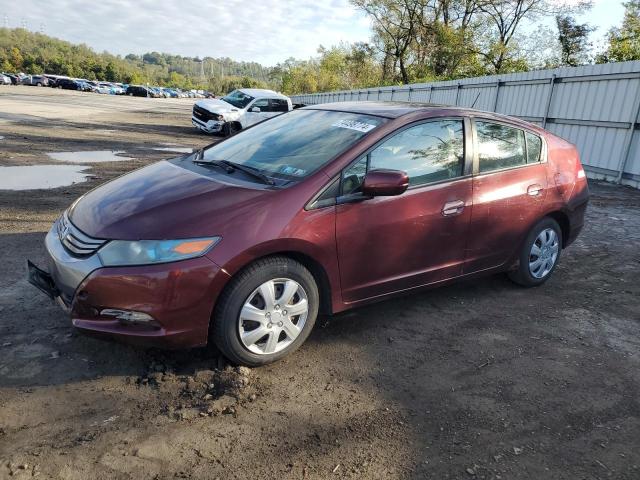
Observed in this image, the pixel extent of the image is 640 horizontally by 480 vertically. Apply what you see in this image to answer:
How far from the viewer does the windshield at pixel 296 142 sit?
10.9 ft

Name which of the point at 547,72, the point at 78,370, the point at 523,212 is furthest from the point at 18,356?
the point at 547,72

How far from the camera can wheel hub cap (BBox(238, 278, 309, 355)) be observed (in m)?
2.87

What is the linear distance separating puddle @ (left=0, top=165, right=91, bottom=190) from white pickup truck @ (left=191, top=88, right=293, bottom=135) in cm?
883

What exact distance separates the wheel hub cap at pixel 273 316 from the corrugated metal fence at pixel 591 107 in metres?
9.74

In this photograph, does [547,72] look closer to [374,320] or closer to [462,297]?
[462,297]

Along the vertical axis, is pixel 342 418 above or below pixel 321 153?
below

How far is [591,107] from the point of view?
11.2 metres

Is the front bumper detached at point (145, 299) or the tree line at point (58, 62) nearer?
the front bumper detached at point (145, 299)

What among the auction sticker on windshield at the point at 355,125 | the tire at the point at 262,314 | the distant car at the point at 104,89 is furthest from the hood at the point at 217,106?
the distant car at the point at 104,89

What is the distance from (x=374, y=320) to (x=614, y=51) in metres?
29.1

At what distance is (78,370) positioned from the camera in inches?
113

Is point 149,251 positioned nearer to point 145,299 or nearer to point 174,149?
point 145,299

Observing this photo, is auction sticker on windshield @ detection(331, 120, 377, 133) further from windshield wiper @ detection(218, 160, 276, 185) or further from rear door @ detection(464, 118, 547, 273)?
rear door @ detection(464, 118, 547, 273)

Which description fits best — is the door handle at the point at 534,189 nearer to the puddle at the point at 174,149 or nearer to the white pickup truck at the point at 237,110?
the puddle at the point at 174,149
